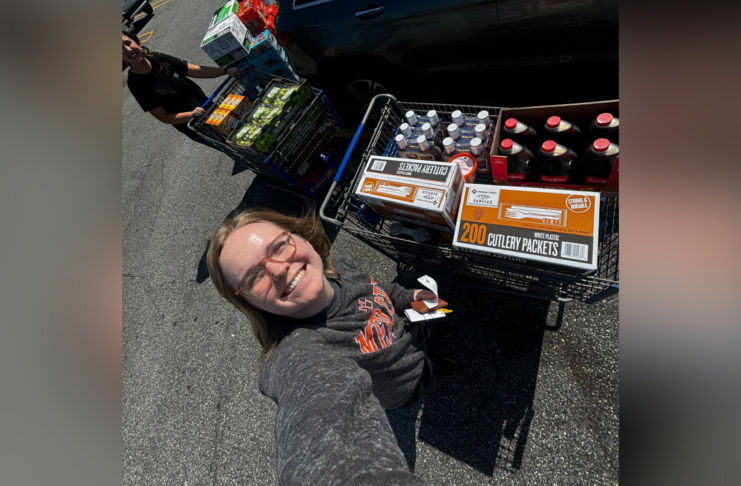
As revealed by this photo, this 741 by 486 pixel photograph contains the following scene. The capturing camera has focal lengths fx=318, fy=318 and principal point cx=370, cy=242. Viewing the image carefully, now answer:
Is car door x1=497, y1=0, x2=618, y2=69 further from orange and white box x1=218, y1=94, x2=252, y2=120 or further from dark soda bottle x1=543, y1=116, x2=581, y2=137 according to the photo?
orange and white box x1=218, y1=94, x2=252, y2=120

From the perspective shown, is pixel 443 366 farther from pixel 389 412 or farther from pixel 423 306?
pixel 423 306

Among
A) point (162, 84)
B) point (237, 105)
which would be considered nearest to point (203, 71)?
point (162, 84)

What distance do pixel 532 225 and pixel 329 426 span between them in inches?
53.0

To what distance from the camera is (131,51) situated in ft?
9.86

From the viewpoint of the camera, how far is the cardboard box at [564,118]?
74.7 inches

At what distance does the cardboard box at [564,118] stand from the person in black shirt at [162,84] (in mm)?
2912

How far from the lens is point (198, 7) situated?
8156 millimetres

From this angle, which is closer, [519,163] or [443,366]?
[519,163]

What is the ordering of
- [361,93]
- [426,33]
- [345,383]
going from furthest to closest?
[361,93]
[426,33]
[345,383]

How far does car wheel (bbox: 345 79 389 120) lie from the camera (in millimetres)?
3607

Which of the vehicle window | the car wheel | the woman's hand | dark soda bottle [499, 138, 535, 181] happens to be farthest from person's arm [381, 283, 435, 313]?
the vehicle window

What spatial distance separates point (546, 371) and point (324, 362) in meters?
1.93
